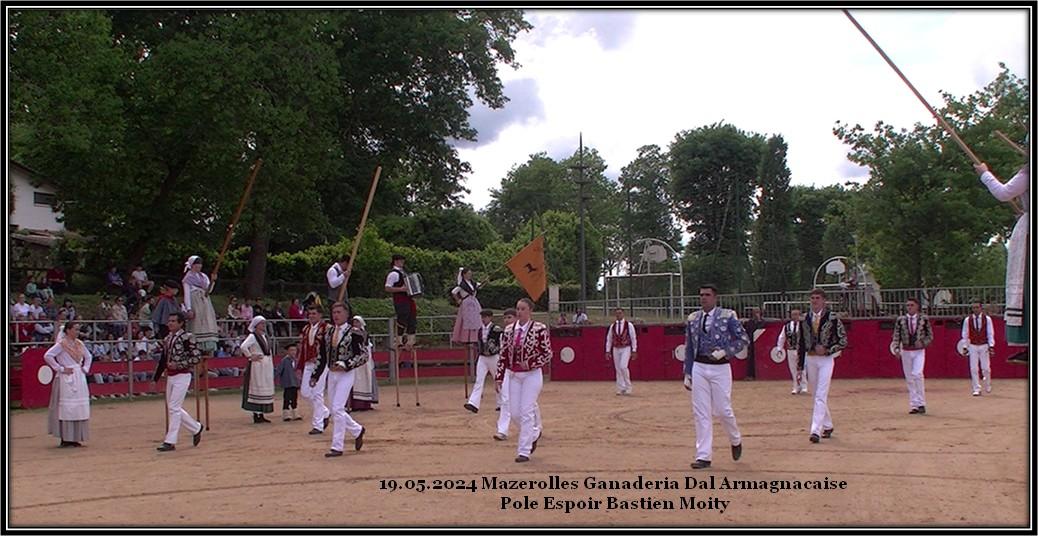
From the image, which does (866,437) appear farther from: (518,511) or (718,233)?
(718,233)

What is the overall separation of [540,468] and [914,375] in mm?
8424

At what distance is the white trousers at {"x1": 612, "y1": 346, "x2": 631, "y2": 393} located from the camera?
23000mm

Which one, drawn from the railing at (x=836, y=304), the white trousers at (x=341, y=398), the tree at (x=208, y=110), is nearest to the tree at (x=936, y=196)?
the railing at (x=836, y=304)

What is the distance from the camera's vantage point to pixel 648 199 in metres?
81.4

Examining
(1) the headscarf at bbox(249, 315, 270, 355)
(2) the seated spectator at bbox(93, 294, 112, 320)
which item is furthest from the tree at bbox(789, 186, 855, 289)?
(1) the headscarf at bbox(249, 315, 270, 355)

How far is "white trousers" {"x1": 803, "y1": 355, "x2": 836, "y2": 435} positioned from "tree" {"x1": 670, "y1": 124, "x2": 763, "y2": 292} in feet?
170

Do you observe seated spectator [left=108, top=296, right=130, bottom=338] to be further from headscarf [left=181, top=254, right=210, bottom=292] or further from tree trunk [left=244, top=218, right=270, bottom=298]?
tree trunk [left=244, top=218, right=270, bottom=298]

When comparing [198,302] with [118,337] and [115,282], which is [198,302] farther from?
[115,282]

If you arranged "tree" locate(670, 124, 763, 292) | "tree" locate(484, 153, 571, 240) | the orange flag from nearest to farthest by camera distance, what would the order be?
the orange flag
"tree" locate(670, 124, 763, 292)
"tree" locate(484, 153, 571, 240)

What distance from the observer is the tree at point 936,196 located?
32.4 metres

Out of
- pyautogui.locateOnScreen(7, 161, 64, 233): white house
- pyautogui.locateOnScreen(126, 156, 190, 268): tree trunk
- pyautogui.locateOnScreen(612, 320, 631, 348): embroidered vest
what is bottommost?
pyautogui.locateOnScreen(612, 320, 631, 348): embroidered vest

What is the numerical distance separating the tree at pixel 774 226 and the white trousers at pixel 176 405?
47.5m

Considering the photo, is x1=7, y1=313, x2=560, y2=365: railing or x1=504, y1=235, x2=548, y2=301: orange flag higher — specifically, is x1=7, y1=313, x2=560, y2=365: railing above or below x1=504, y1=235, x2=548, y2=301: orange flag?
below

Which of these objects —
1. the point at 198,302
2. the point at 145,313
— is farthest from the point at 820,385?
the point at 145,313
